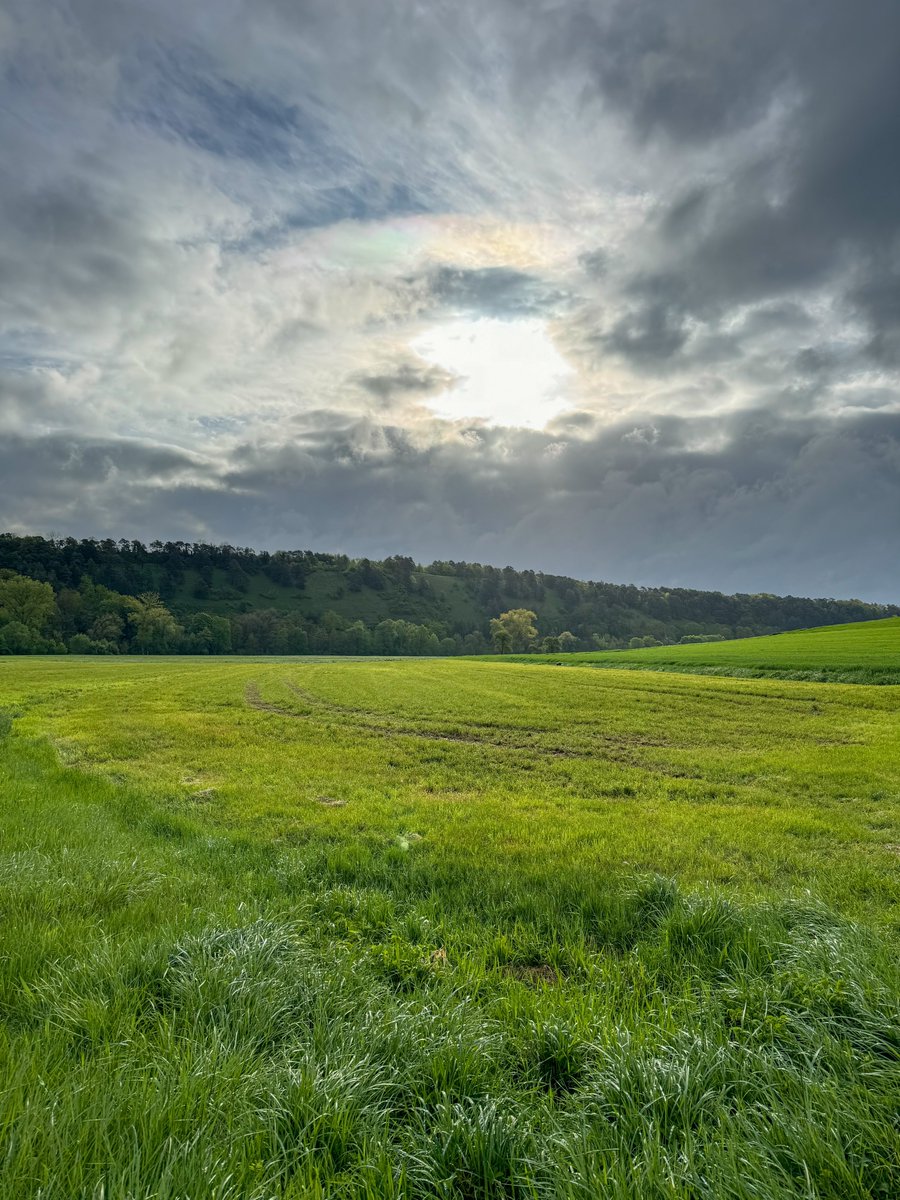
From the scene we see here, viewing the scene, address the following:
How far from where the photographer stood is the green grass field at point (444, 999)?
2838 mm

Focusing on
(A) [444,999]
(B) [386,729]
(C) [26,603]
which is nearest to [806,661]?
(B) [386,729]

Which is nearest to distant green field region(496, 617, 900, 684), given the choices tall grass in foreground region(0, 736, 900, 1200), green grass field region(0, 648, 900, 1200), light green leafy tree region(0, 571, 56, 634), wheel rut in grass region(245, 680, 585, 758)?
wheel rut in grass region(245, 680, 585, 758)

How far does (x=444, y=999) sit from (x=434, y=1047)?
870 mm

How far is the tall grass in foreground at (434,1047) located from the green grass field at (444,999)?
2 cm

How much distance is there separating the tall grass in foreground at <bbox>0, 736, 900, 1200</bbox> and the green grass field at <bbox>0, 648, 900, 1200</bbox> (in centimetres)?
2

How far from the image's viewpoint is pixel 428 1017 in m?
4.35

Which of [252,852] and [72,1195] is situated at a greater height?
[72,1195]

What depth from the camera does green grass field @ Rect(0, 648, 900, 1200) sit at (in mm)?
2838

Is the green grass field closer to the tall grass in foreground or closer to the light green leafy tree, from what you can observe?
the tall grass in foreground

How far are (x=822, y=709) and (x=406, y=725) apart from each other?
23.5 meters

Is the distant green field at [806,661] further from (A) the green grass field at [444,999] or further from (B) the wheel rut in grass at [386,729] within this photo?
(A) the green grass field at [444,999]

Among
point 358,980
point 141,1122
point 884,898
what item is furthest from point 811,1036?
point 884,898

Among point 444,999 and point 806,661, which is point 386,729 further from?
point 806,661

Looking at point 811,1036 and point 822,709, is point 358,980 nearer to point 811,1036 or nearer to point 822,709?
point 811,1036
